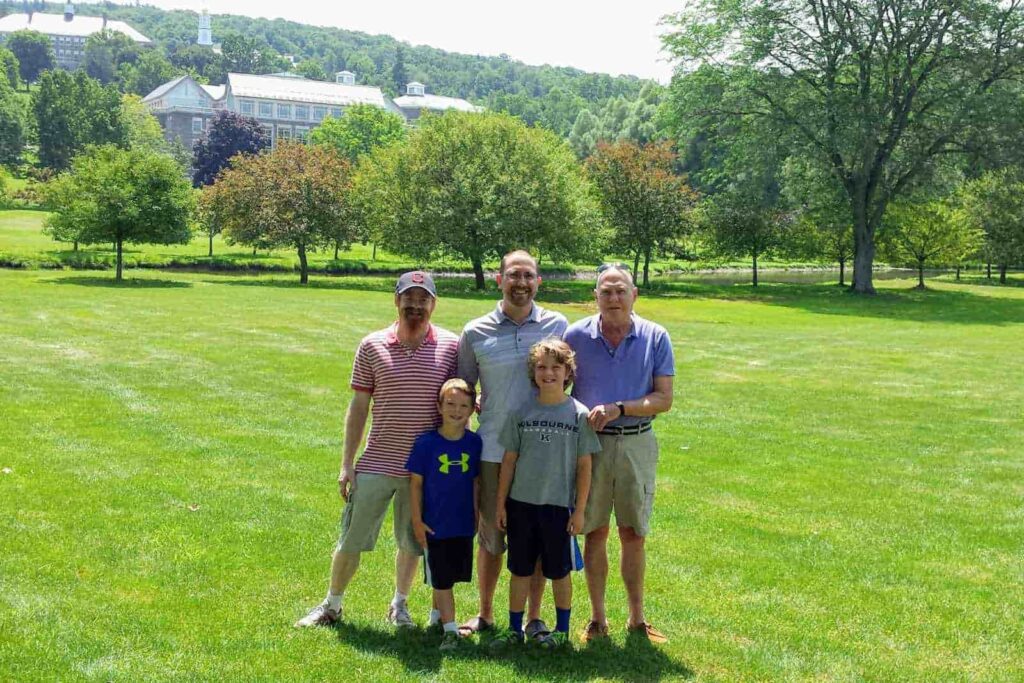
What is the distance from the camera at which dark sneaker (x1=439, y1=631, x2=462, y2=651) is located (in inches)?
213

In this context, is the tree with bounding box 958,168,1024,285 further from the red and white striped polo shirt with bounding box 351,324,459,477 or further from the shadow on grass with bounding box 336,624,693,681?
the red and white striped polo shirt with bounding box 351,324,459,477

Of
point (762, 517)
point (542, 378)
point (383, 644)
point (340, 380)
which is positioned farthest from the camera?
point (340, 380)

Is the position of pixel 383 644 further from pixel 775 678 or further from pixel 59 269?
pixel 59 269

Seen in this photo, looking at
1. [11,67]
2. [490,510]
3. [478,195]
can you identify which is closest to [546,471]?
[490,510]

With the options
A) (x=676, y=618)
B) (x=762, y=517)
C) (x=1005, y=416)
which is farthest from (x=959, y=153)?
(x=676, y=618)

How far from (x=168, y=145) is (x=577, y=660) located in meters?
114

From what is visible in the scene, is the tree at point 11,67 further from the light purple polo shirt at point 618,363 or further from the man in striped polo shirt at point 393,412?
the light purple polo shirt at point 618,363

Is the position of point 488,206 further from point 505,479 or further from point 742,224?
point 505,479

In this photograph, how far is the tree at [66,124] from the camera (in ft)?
302

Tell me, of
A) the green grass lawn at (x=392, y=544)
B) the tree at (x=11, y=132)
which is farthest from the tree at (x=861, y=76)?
the tree at (x=11, y=132)

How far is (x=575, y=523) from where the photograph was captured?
5.30m

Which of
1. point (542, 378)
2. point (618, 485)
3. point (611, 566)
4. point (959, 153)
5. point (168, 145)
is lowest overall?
point (611, 566)

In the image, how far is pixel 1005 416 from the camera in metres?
14.9

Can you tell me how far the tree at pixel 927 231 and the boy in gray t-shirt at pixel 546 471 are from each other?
1866 inches
